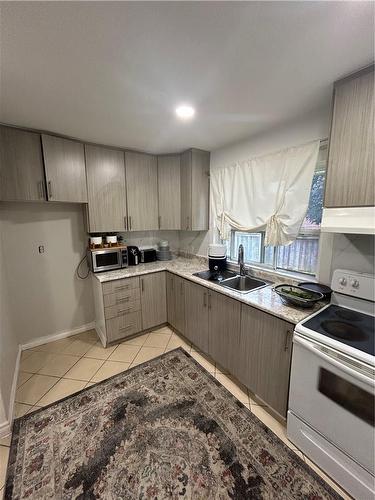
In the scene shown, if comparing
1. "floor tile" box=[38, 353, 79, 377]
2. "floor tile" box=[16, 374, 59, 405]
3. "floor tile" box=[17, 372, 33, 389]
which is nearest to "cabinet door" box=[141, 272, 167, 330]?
"floor tile" box=[38, 353, 79, 377]

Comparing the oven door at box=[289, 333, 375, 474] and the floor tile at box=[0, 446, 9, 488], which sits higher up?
the oven door at box=[289, 333, 375, 474]

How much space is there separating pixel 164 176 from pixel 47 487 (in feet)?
9.79

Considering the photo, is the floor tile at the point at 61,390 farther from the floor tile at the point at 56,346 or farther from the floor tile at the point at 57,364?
the floor tile at the point at 56,346

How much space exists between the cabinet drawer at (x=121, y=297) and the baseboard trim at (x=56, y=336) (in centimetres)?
84

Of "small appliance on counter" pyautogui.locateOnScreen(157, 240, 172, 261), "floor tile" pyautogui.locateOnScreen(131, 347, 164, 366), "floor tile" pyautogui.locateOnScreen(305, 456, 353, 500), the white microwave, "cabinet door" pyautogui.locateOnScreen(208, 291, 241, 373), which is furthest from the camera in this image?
"small appliance on counter" pyautogui.locateOnScreen(157, 240, 172, 261)

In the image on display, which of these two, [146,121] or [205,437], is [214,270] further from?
[146,121]

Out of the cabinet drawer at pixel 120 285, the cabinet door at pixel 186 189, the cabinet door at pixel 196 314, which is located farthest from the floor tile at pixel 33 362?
the cabinet door at pixel 186 189

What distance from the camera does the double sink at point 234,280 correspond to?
2.21 m

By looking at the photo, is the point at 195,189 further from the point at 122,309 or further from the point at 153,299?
the point at 122,309

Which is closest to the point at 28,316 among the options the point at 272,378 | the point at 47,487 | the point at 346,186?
the point at 47,487

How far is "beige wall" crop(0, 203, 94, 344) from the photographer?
232 centimetres

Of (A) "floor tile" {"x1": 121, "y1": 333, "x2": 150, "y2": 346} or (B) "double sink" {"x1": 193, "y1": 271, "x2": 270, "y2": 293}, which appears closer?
(B) "double sink" {"x1": 193, "y1": 271, "x2": 270, "y2": 293}

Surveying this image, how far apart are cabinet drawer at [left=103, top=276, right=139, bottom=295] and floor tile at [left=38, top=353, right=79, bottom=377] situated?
825 mm

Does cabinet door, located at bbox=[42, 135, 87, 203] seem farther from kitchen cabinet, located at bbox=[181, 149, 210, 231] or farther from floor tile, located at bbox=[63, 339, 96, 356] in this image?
floor tile, located at bbox=[63, 339, 96, 356]
